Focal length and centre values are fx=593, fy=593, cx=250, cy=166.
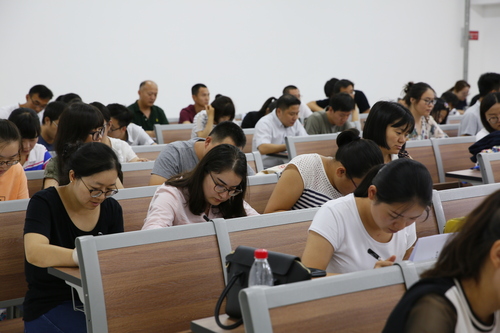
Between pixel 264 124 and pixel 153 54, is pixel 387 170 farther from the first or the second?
pixel 153 54

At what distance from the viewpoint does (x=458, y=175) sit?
13.3 feet

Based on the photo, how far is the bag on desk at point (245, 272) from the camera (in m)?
1.53

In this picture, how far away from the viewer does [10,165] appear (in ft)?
9.23

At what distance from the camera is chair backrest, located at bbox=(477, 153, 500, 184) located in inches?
146

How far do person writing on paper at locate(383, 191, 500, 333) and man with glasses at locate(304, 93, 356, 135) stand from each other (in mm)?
4622

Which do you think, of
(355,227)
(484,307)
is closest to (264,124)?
(355,227)

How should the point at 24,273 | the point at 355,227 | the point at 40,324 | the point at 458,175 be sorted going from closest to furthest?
1. the point at 355,227
2. the point at 40,324
3. the point at 24,273
4. the point at 458,175

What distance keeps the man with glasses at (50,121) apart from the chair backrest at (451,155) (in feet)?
9.40

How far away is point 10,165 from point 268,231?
4.43ft

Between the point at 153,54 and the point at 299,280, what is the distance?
283 inches

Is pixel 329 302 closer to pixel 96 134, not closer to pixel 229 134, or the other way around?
pixel 229 134

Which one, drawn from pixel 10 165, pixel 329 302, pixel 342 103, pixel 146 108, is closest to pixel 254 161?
pixel 10 165

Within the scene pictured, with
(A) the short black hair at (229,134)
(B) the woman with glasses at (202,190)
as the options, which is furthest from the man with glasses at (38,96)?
(B) the woman with glasses at (202,190)

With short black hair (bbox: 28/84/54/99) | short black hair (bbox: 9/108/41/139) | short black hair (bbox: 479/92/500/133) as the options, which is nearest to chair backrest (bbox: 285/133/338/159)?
short black hair (bbox: 479/92/500/133)
